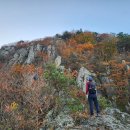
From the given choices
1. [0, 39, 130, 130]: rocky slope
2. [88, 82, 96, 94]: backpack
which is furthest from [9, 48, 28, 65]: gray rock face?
[88, 82, 96, 94]: backpack

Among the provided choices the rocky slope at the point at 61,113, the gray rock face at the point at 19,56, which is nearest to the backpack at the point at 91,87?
the rocky slope at the point at 61,113

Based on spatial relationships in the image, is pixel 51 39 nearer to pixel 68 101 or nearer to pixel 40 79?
pixel 40 79

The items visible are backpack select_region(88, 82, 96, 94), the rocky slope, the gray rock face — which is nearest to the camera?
the rocky slope

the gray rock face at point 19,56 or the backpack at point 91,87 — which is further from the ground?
the gray rock face at point 19,56

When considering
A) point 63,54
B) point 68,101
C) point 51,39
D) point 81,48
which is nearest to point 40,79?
point 68,101

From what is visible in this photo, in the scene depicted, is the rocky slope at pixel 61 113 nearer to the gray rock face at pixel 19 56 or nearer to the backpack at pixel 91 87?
the gray rock face at pixel 19 56

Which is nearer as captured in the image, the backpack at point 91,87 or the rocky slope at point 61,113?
the rocky slope at point 61,113

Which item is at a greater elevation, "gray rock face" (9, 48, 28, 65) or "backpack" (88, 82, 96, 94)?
"gray rock face" (9, 48, 28, 65)

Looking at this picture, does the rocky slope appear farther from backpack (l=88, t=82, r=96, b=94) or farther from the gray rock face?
backpack (l=88, t=82, r=96, b=94)

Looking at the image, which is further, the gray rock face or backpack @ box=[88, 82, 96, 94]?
the gray rock face

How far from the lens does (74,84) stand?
132ft

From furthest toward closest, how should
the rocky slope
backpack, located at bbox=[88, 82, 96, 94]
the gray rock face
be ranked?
the gray rock face, backpack, located at bbox=[88, 82, 96, 94], the rocky slope

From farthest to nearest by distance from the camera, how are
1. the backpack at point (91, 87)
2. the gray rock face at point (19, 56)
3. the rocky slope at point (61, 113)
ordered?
the gray rock face at point (19, 56) < the backpack at point (91, 87) < the rocky slope at point (61, 113)

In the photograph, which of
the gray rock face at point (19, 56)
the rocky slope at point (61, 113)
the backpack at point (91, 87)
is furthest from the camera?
the gray rock face at point (19, 56)
